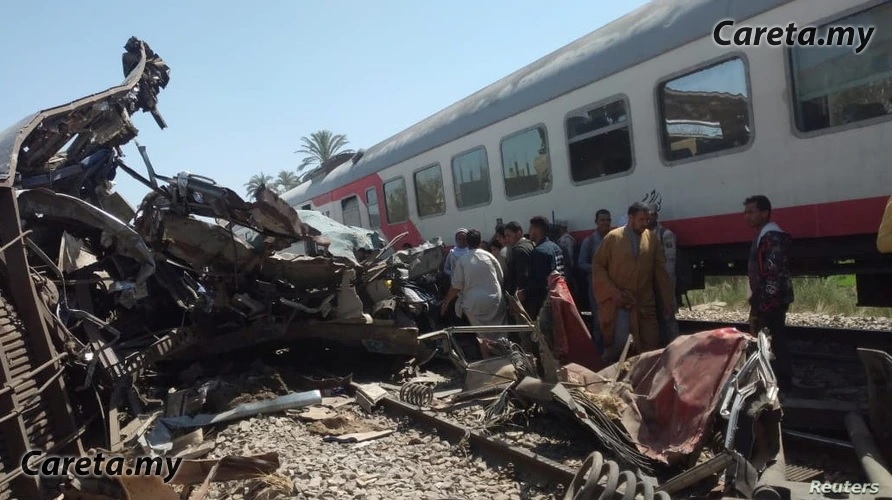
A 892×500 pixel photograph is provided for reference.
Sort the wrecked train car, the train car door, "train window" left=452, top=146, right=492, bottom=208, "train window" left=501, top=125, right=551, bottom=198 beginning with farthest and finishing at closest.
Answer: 1. the train car door
2. "train window" left=452, top=146, right=492, bottom=208
3. "train window" left=501, top=125, right=551, bottom=198
4. the wrecked train car

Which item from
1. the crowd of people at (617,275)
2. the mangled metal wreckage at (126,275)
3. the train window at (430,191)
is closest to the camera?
the mangled metal wreckage at (126,275)

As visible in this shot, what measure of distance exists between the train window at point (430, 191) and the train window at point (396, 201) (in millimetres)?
401

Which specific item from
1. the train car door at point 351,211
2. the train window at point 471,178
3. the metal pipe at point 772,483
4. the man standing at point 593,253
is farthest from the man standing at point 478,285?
the train car door at point 351,211

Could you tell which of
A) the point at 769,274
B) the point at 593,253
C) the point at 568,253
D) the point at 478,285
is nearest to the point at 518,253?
the point at 478,285

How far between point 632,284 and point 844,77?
2.19m

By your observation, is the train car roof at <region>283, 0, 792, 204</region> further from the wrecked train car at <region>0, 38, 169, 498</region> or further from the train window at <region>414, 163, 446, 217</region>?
the wrecked train car at <region>0, 38, 169, 498</region>

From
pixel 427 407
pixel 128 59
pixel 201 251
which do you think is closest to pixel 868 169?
pixel 427 407

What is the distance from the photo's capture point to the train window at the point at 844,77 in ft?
15.4

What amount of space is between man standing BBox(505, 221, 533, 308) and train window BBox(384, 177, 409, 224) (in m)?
4.28

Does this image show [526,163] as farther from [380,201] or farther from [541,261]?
[380,201]

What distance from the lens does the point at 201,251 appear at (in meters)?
6.64

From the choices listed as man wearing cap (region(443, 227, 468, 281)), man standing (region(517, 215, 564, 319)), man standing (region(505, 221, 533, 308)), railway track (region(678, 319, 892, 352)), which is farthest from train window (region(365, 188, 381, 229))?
railway track (region(678, 319, 892, 352))

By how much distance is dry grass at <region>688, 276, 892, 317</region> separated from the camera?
936 cm

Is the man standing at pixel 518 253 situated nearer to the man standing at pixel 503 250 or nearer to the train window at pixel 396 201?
the man standing at pixel 503 250
